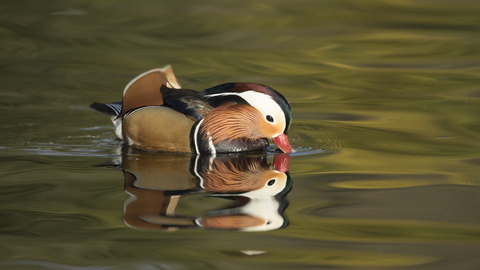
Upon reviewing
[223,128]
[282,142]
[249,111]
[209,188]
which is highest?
[249,111]

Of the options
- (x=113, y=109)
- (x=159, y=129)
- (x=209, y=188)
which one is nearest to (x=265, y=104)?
(x=159, y=129)

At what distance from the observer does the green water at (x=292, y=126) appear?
3.65m

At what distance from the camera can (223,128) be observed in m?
5.70

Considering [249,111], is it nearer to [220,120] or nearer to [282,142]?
[220,120]

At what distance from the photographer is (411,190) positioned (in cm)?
480

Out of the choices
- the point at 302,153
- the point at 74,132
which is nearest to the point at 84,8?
the point at 74,132

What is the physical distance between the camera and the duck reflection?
3.94 metres

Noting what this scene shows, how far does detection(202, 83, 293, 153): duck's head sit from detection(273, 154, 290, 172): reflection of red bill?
201 millimetres

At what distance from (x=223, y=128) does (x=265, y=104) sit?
46 centimetres

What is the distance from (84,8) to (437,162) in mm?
10589

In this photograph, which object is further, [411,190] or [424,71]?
[424,71]

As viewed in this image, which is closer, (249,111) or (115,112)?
(249,111)

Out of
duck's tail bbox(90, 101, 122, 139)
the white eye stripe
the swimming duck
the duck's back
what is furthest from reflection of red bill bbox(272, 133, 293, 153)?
duck's tail bbox(90, 101, 122, 139)

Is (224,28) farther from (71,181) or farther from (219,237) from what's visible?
(219,237)
